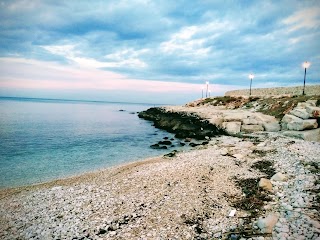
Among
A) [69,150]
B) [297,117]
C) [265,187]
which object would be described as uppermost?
[297,117]

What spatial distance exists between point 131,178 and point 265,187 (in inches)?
271

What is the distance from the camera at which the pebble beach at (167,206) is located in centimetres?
744

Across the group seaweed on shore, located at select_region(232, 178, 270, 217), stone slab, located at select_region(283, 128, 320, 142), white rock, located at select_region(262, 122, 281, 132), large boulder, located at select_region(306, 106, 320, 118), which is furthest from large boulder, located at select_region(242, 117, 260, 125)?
seaweed on shore, located at select_region(232, 178, 270, 217)

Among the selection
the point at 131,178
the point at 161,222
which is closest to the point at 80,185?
the point at 131,178

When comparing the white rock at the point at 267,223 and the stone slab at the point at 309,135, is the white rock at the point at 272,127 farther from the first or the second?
the white rock at the point at 267,223

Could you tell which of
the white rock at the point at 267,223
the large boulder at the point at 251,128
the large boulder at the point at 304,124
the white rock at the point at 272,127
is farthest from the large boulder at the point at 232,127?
the white rock at the point at 267,223

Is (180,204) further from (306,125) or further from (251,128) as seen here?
(251,128)

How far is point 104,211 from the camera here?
9.35 m

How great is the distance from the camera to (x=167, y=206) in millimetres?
9281

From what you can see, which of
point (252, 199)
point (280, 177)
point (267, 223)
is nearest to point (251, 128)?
point (280, 177)

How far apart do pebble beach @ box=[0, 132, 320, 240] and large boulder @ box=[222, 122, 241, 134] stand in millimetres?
14913

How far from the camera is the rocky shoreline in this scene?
7410 mm

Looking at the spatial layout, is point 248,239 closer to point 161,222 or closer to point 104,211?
point 161,222

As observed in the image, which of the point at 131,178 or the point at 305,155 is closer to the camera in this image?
the point at 131,178
